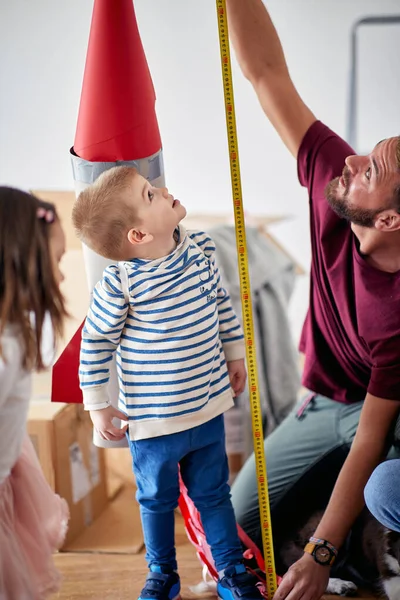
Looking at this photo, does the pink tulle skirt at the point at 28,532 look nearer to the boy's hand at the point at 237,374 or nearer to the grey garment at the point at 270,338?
the boy's hand at the point at 237,374

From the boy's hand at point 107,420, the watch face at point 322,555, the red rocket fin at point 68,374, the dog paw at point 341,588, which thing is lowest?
the dog paw at point 341,588

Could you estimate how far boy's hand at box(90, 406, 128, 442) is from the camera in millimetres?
1689

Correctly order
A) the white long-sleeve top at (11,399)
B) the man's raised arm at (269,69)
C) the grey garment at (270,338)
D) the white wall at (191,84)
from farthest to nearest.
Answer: the white wall at (191,84), the grey garment at (270,338), the man's raised arm at (269,69), the white long-sleeve top at (11,399)

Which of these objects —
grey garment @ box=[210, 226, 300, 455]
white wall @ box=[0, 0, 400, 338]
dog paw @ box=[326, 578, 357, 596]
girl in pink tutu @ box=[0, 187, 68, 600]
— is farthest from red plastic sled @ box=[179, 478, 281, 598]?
white wall @ box=[0, 0, 400, 338]

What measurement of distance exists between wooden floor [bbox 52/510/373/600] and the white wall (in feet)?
5.93

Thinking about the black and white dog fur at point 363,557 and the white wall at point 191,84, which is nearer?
the black and white dog fur at point 363,557

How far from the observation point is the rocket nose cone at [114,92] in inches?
66.7

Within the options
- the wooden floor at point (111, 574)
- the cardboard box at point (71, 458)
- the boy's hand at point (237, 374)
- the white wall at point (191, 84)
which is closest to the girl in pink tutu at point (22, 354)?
the wooden floor at point (111, 574)

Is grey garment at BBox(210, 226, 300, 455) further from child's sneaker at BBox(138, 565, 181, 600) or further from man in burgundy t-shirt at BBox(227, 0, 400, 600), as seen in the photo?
child's sneaker at BBox(138, 565, 181, 600)

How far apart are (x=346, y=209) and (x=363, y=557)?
3.03 feet

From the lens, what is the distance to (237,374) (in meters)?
1.88

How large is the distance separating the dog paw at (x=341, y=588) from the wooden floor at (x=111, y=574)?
0.02 m

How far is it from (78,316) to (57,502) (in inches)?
42.8

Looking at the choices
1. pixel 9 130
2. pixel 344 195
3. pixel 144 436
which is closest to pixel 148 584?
pixel 144 436
